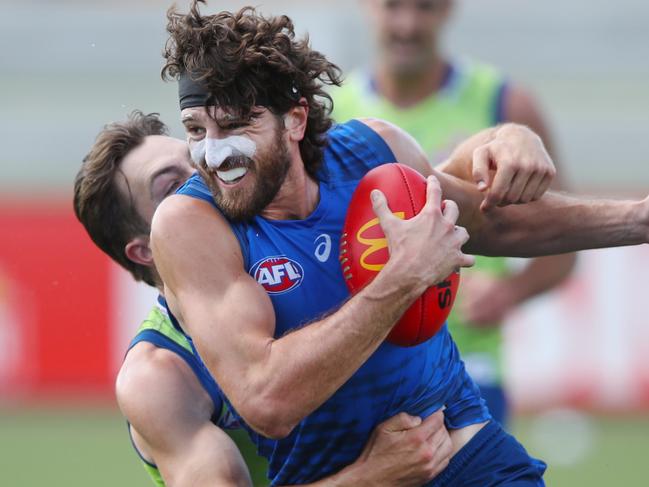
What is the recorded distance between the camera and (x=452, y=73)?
7879mm

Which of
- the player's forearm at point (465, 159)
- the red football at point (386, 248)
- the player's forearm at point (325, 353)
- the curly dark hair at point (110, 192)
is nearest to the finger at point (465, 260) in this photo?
the red football at point (386, 248)

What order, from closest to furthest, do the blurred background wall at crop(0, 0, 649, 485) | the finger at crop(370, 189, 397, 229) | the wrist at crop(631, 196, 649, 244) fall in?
the finger at crop(370, 189, 397, 229), the wrist at crop(631, 196, 649, 244), the blurred background wall at crop(0, 0, 649, 485)

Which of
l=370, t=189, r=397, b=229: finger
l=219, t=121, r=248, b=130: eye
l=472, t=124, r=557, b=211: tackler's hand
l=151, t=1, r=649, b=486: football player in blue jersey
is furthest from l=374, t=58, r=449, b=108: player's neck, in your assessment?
l=370, t=189, r=397, b=229: finger

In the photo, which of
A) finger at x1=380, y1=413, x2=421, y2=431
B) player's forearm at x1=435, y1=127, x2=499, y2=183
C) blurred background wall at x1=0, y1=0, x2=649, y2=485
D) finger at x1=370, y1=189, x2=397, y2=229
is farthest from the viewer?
A: blurred background wall at x1=0, y1=0, x2=649, y2=485

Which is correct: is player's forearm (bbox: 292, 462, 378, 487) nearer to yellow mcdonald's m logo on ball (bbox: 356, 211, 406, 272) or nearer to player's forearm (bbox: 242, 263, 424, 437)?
player's forearm (bbox: 242, 263, 424, 437)

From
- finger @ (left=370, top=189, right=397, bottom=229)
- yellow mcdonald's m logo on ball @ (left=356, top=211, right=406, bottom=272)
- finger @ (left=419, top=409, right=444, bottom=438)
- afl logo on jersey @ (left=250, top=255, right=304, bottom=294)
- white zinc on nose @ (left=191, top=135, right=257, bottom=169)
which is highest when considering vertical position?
white zinc on nose @ (left=191, top=135, right=257, bottom=169)

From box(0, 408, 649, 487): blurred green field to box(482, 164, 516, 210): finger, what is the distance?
5.59m

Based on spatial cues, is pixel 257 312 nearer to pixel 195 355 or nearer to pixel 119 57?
pixel 195 355

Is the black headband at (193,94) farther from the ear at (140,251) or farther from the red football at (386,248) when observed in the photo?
the ear at (140,251)

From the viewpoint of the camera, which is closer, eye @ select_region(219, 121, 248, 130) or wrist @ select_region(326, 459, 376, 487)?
eye @ select_region(219, 121, 248, 130)

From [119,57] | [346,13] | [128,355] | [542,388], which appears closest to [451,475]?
[128,355]

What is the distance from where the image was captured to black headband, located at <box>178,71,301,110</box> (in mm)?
4352

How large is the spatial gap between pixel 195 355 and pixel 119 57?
12.3 meters

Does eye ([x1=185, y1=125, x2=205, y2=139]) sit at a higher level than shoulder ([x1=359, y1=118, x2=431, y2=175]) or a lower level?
higher
